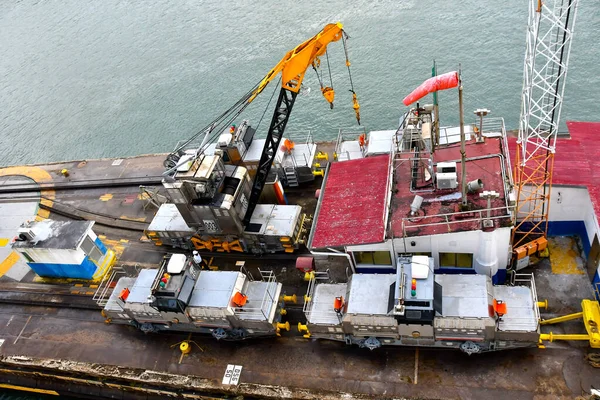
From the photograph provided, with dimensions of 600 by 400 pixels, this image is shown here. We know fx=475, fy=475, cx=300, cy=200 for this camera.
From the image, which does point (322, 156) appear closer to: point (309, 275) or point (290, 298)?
point (309, 275)

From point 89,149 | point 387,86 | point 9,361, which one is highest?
point 387,86

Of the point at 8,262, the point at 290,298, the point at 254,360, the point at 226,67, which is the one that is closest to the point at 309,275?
the point at 290,298

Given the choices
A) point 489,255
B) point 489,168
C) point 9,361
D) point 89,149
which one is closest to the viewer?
point 489,255

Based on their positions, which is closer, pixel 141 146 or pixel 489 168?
pixel 489 168

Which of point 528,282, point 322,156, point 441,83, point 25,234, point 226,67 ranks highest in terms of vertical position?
point 226,67

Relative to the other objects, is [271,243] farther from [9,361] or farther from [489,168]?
[9,361]

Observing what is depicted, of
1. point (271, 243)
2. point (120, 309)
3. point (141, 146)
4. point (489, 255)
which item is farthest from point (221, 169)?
point (141, 146)

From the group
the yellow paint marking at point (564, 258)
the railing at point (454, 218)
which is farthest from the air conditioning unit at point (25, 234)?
the yellow paint marking at point (564, 258)

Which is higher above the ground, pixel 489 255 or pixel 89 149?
pixel 89 149
